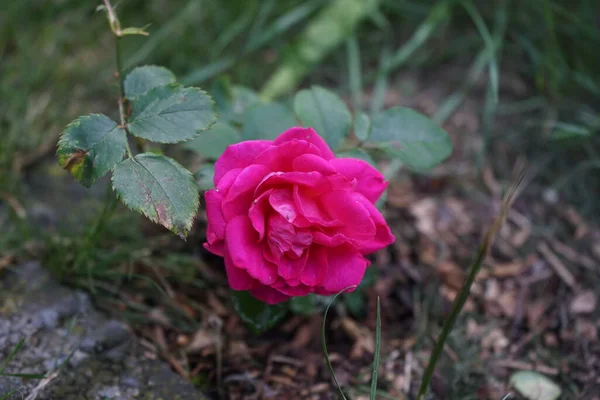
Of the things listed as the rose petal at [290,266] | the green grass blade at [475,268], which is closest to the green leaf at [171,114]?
the rose petal at [290,266]

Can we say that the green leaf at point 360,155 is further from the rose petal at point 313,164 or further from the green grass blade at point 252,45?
the green grass blade at point 252,45

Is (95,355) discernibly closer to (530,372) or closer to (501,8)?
(530,372)

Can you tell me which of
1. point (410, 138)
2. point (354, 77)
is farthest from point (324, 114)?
point (354, 77)

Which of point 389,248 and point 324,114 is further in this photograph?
point 389,248

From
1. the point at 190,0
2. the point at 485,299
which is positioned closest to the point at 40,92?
the point at 190,0

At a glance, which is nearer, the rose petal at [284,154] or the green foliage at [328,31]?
the rose petal at [284,154]

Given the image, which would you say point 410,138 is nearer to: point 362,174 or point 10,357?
point 362,174
